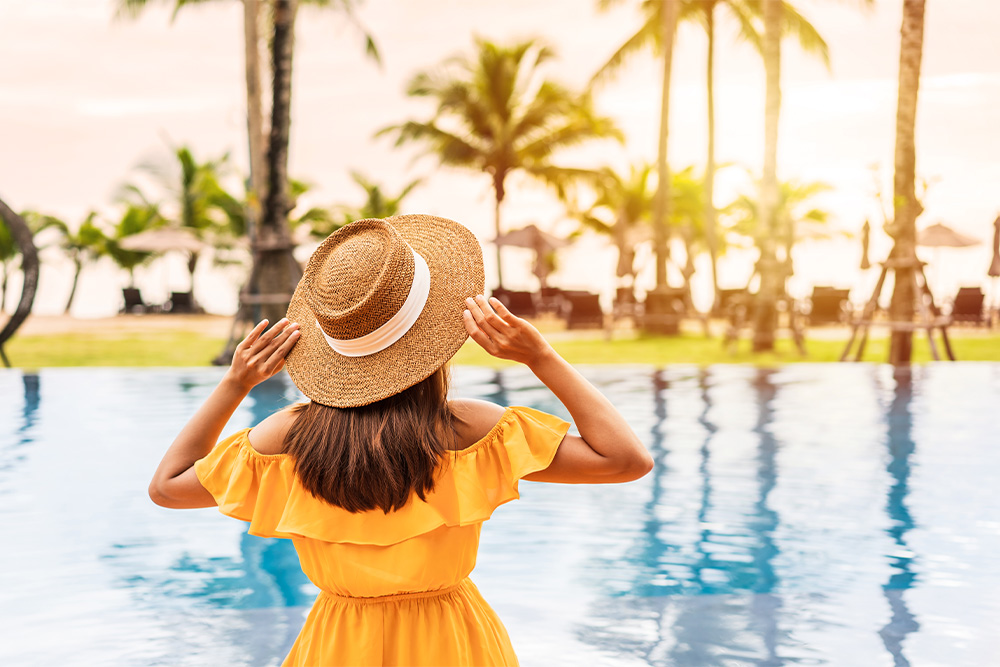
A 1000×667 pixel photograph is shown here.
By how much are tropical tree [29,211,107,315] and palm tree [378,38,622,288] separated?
11.2m

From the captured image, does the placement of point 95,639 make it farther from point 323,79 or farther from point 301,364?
point 323,79

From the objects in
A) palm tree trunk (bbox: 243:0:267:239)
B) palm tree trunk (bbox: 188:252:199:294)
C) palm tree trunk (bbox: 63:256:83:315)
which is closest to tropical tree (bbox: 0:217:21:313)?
palm tree trunk (bbox: 63:256:83:315)

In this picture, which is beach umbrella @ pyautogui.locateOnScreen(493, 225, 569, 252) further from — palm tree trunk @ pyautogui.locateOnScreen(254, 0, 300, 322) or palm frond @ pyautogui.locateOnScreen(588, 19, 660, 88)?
palm tree trunk @ pyautogui.locateOnScreen(254, 0, 300, 322)

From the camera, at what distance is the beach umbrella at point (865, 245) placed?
1214cm

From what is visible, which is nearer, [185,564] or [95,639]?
[95,639]

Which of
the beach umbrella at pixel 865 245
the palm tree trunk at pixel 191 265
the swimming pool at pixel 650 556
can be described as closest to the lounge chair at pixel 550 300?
the beach umbrella at pixel 865 245

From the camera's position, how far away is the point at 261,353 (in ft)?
4.62

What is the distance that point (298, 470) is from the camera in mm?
A: 1380

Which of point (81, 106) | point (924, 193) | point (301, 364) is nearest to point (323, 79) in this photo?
point (81, 106)

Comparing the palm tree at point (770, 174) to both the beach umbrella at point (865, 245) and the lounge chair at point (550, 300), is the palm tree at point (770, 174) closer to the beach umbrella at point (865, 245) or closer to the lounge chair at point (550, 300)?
the beach umbrella at point (865, 245)

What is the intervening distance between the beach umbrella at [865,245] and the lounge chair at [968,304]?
28.8 ft

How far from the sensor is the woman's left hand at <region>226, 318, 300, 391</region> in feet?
4.59

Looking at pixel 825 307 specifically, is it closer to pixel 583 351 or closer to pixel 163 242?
pixel 583 351

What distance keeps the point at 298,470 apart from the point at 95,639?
87.3 inches
